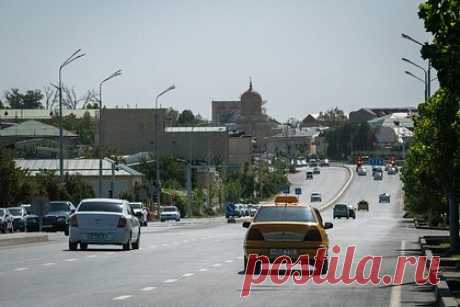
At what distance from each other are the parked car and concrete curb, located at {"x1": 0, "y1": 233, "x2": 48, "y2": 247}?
15139mm

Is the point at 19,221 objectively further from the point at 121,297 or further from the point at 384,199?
the point at 384,199

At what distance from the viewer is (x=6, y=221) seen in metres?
67.4

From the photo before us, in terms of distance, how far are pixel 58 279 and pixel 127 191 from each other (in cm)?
10979

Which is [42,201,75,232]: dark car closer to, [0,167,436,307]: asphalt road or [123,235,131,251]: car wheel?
[123,235,131,251]: car wheel

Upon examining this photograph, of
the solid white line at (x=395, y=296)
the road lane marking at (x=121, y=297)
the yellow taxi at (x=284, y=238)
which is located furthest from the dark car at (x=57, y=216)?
the road lane marking at (x=121, y=297)

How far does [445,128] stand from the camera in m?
35.3

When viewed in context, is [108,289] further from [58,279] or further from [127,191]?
[127,191]

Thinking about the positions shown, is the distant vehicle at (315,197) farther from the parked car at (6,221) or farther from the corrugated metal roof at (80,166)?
the parked car at (6,221)

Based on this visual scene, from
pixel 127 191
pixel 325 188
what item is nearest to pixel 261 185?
pixel 325 188

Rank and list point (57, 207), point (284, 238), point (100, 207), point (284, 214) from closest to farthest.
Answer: point (284, 238) < point (284, 214) < point (100, 207) < point (57, 207)

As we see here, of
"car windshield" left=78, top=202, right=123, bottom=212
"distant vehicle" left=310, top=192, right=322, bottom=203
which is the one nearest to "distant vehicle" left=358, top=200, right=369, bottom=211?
"distant vehicle" left=310, top=192, right=322, bottom=203

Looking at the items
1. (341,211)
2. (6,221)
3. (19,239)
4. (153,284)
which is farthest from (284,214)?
(341,211)

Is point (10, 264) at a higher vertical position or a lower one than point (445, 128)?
lower

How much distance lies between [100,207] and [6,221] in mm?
27117
